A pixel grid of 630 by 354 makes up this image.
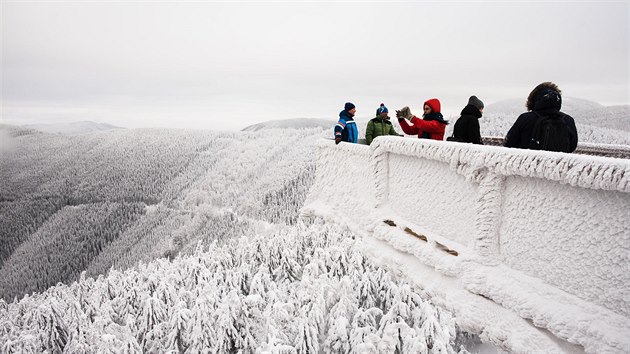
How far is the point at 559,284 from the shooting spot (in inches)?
129

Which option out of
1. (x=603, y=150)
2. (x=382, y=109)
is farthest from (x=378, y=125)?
(x=603, y=150)

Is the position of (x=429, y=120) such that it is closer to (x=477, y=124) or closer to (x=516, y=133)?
(x=477, y=124)

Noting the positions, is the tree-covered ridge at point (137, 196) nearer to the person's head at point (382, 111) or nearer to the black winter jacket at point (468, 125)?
the person's head at point (382, 111)

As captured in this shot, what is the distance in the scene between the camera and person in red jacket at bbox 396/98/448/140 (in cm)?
604

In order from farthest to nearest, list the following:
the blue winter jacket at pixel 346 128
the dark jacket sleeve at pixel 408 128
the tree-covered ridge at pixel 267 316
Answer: the blue winter jacket at pixel 346 128
the dark jacket sleeve at pixel 408 128
the tree-covered ridge at pixel 267 316

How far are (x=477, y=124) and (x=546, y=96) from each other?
151cm

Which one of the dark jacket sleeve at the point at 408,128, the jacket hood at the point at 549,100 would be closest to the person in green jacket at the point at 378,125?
the dark jacket sleeve at the point at 408,128

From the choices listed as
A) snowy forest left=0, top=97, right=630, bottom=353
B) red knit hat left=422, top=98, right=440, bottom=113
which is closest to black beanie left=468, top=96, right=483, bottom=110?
red knit hat left=422, top=98, right=440, bottom=113

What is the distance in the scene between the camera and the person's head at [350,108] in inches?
340

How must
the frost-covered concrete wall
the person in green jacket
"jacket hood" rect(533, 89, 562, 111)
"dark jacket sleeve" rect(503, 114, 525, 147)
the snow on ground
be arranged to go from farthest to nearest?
the person in green jacket
"dark jacket sleeve" rect(503, 114, 525, 147)
"jacket hood" rect(533, 89, 562, 111)
the snow on ground
the frost-covered concrete wall

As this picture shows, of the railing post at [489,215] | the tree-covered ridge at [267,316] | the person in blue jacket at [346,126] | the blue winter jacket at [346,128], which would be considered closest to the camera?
the railing post at [489,215]

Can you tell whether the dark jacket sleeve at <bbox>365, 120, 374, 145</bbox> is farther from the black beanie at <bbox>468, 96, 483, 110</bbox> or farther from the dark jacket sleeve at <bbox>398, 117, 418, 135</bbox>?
the black beanie at <bbox>468, 96, 483, 110</bbox>

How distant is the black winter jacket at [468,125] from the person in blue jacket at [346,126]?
333 cm

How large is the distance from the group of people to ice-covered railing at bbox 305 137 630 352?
0.70 m
